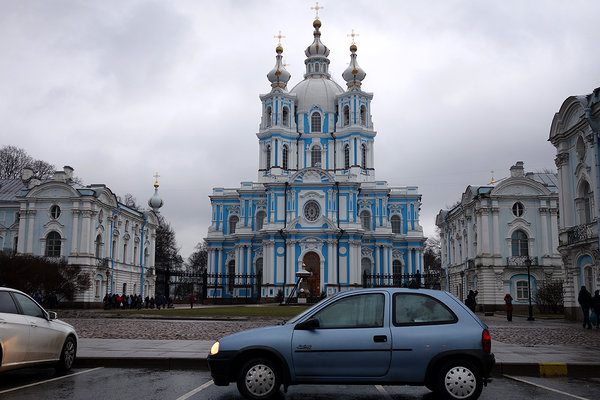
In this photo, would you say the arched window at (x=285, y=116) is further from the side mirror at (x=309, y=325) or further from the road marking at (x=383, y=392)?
the side mirror at (x=309, y=325)

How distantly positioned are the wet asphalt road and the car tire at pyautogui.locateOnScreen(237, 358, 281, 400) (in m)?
0.43

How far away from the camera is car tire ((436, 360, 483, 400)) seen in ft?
25.3

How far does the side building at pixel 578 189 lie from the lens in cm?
2497

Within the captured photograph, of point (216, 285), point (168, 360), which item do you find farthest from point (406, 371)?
point (216, 285)

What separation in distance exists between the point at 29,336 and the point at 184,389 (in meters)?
2.81

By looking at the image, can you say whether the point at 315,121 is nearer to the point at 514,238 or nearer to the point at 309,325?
the point at 514,238

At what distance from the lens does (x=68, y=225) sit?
43.1m

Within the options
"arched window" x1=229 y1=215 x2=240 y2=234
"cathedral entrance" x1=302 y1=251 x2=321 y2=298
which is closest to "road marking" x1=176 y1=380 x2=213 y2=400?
"cathedral entrance" x1=302 y1=251 x2=321 y2=298

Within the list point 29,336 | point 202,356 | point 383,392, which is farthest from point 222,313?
point 383,392

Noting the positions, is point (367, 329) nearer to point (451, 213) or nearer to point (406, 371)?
point (406, 371)

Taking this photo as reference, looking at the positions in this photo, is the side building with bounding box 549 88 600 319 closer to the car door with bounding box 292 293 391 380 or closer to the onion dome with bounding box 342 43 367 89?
the car door with bounding box 292 293 391 380

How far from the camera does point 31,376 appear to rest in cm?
1016

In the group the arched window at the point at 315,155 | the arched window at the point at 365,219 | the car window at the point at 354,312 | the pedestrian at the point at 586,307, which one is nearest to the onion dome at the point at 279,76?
the arched window at the point at 315,155

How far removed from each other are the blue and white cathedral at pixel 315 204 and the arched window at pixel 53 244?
18583 mm
